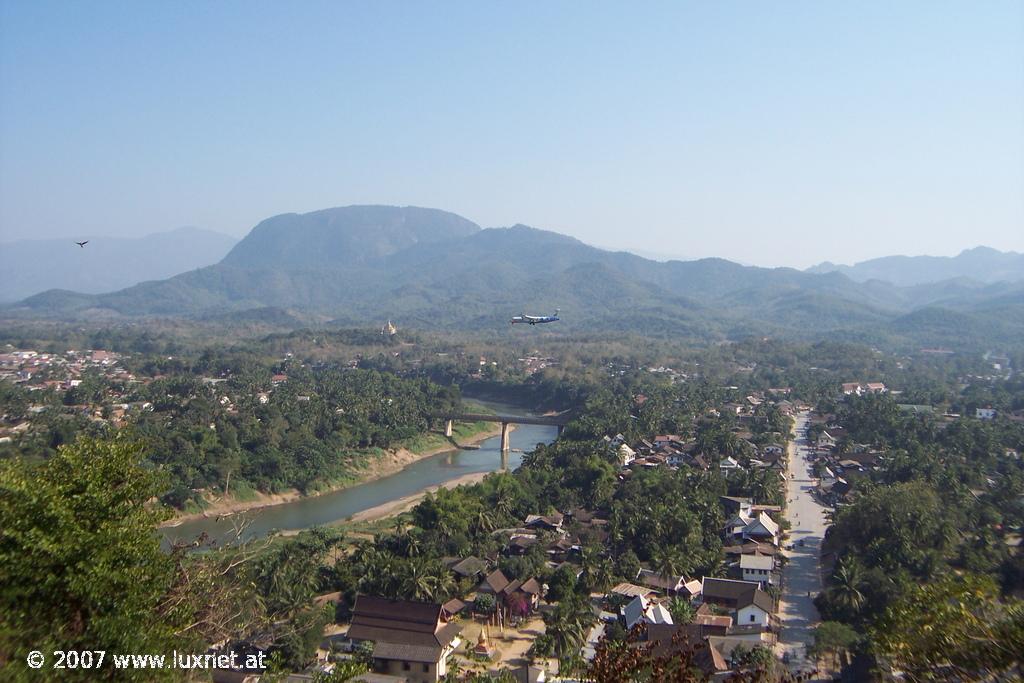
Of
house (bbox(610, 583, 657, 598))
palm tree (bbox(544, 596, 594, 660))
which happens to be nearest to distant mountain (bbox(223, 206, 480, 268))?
house (bbox(610, 583, 657, 598))

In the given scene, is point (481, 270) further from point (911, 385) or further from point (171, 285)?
point (911, 385)

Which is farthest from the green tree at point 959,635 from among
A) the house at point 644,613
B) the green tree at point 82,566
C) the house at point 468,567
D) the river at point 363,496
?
the river at point 363,496

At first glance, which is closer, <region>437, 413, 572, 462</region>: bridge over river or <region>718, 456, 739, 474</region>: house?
<region>718, 456, 739, 474</region>: house

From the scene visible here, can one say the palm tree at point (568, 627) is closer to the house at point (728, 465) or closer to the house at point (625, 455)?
the house at point (625, 455)

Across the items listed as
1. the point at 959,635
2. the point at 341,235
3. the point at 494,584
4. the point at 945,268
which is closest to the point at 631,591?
the point at 494,584

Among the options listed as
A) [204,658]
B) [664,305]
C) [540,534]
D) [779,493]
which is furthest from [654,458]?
[664,305]

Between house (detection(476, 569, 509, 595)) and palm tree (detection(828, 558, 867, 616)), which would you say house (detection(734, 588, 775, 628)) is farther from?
house (detection(476, 569, 509, 595))

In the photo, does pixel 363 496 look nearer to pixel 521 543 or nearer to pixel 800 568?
pixel 521 543
